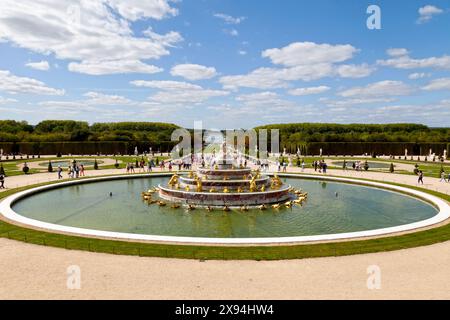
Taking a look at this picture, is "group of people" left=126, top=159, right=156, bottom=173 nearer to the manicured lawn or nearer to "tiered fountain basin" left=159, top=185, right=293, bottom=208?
"tiered fountain basin" left=159, top=185, right=293, bottom=208

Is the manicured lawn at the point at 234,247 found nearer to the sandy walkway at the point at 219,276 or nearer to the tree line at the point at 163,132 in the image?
the sandy walkway at the point at 219,276

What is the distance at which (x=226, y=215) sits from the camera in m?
20.6

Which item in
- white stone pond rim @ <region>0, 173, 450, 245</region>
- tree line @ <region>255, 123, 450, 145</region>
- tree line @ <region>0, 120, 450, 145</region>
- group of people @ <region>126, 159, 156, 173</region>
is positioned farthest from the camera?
tree line @ <region>255, 123, 450, 145</region>

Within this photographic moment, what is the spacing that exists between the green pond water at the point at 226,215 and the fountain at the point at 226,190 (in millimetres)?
1478

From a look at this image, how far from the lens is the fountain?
75.7 ft

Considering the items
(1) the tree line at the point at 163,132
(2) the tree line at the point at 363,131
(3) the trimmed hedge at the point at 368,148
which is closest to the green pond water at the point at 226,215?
(3) the trimmed hedge at the point at 368,148

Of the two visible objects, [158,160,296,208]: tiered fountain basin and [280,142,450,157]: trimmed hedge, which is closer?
[158,160,296,208]: tiered fountain basin

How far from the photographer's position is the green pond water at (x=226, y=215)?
57.0 ft

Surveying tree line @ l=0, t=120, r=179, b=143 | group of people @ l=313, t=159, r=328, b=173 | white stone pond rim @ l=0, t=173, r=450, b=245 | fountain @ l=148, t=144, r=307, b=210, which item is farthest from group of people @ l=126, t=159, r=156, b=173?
tree line @ l=0, t=120, r=179, b=143

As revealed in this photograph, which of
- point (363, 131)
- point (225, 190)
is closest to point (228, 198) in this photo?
point (225, 190)

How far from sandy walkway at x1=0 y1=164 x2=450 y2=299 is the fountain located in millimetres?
10220

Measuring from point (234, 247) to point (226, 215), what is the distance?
6798mm
